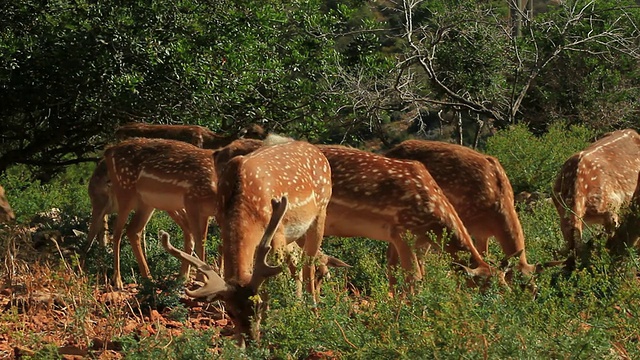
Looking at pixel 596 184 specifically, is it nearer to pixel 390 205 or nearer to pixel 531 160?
pixel 390 205

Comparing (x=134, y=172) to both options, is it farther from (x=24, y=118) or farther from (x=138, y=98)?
(x=24, y=118)

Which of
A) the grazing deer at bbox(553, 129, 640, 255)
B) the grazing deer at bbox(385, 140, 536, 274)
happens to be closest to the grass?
the grazing deer at bbox(385, 140, 536, 274)

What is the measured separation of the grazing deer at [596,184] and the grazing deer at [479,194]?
0.60 metres

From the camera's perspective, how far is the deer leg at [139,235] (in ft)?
35.3

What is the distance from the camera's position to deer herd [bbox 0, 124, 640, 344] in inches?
297

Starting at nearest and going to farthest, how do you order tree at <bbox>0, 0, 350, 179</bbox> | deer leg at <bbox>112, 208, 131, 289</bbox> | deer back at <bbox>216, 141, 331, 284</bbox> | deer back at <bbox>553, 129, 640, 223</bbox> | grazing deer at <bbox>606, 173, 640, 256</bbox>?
deer back at <bbox>216, 141, 331, 284</bbox> < grazing deer at <bbox>606, 173, 640, 256</bbox> < deer leg at <bbox>112, 208, 131, 289</bbox> < deer back at <bbox>553, 129, 640, 223</bbox> < tree at <bbox>0, 0, 350, 179</bbox>

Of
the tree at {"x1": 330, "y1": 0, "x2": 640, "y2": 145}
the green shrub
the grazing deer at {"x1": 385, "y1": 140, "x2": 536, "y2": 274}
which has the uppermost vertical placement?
the grazing deer at {"x1": 385, "y1": 140, "x2": 536, "y2": 274}

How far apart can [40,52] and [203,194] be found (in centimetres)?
526

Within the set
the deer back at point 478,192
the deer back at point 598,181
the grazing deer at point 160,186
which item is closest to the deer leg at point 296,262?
the grazing deer at point 160,186

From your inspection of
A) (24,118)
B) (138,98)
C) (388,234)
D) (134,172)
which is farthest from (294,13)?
(388,234)

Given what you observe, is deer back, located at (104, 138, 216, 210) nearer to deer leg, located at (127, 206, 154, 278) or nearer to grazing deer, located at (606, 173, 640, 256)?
deer leg, located at (127, 206, 154, 278)

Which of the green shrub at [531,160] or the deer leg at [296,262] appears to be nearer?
the deer leg at [296,262]

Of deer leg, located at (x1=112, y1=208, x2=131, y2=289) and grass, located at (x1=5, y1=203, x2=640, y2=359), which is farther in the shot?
deer leg, located at (x1=112, y1=208, x2=131, y2=289)

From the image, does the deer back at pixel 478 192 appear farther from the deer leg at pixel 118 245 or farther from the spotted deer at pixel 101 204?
the spotted deer at pixel 101 204
